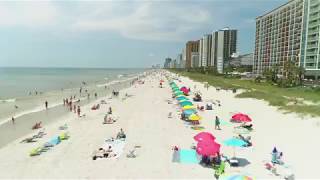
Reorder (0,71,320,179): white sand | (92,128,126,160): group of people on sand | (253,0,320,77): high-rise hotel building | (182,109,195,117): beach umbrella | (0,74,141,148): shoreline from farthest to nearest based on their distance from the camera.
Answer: (253,0,320,77): high-rise hotel building → (182,109,195,117): beach umbrella → (0,74,141,148): shoreline → (92,128,126,160): group of people on sand → (0,71,320,179): white sand

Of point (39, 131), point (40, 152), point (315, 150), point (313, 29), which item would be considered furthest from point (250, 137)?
point (313, 29)

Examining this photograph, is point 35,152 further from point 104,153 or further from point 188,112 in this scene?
point 188,112

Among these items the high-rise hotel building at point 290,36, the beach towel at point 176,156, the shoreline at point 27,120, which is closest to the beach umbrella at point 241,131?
the beach towel at point 176,156

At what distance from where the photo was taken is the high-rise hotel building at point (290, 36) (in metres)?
78.2

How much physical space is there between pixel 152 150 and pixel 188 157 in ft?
8.95

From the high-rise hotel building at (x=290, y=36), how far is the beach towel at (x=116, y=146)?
68545mm

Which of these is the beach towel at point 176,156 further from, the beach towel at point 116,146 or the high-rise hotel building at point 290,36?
the high-rise hotel building at point 290,36

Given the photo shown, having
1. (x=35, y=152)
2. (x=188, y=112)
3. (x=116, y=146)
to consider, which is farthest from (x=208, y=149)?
(x=188, y=112)

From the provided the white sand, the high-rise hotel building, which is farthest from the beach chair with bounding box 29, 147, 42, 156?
the high-rise hotel building

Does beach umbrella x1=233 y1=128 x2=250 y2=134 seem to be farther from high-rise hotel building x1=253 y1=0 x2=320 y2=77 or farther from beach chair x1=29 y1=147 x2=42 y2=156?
high-rise hotel building x1=253 y1=0 x2=320 y2=77

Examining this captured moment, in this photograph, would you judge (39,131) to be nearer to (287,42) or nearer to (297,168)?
(297,168)

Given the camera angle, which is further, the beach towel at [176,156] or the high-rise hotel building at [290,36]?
the high-rise hotel building at [290,36]

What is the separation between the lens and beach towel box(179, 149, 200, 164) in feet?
53.5

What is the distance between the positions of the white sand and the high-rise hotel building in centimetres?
5966
